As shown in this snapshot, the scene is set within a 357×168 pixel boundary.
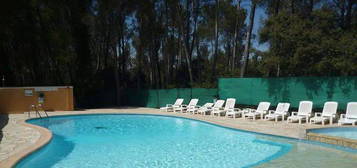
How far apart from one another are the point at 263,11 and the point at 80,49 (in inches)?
511

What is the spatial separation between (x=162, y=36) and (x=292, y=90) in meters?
15.8

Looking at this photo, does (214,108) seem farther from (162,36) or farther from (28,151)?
(162,36)

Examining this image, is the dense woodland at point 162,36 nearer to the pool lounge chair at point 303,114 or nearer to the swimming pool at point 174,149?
the pool lounge chair at point 303,114

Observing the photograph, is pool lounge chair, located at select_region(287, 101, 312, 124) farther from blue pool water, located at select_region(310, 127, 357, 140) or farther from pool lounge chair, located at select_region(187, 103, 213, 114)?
pool lounge chair, located at select_region(187, 103, 213, 114)

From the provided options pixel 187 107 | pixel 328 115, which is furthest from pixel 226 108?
pixel 328 115

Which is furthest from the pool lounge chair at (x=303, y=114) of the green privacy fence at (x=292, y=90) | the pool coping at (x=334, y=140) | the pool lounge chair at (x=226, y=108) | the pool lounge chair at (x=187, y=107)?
the pool lounge chair at (x=187, y=107)

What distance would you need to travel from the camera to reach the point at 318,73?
12.6 m

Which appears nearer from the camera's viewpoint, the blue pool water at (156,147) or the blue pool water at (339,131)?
the blue pool water at (156,147)

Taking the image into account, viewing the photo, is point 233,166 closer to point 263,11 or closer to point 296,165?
point 296,165

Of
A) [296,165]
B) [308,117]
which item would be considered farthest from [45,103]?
[296,165]

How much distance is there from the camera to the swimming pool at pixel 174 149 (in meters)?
6.33

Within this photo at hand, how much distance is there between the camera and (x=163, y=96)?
58.5ft

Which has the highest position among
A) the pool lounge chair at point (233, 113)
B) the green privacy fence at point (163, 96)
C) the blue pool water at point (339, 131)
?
the green privacy fence at point (163, 96)

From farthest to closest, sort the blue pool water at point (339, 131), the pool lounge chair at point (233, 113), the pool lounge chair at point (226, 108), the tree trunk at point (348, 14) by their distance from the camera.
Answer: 1. the pool lounge chair at point (226, 108)
2. the tree trunk at point (348, 14)
3. the pool lounge chair at point (233, 113)
4. the blue pool water at point (339, 131)
